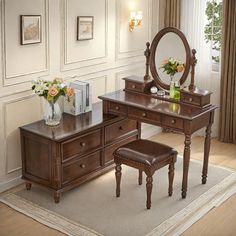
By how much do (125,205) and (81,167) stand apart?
53 cm

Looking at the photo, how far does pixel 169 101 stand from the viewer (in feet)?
14.9

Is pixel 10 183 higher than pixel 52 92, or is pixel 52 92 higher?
pixel 52 92

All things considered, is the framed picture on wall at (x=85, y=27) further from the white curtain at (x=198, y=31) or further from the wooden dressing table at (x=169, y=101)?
the white curtain at (x=198, y=31)

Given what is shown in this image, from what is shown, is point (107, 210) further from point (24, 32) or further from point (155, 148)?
point (24, 32)

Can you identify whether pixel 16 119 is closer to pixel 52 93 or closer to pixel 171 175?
pixel 52 93

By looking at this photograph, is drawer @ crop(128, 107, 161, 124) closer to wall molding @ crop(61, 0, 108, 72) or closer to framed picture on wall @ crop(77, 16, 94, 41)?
wall molding @ crop(61, 0, 108, 72)

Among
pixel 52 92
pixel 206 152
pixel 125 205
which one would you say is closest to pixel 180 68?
pixel 206 152

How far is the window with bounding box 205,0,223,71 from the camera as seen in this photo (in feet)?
18.6

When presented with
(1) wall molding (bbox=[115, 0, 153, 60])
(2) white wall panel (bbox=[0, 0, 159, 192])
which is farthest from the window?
(2) white wall panel (bbox=[0, 0, 159, 192])

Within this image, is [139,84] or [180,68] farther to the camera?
[139,84]

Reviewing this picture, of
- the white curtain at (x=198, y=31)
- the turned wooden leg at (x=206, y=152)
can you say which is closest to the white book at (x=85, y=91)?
the turned wooden leg at (x=206, y=152)

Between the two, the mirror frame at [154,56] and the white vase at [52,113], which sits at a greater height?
the mirror frame at [154,56]

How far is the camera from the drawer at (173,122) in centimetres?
422

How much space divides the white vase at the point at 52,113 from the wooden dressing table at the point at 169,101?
464 millimetres
